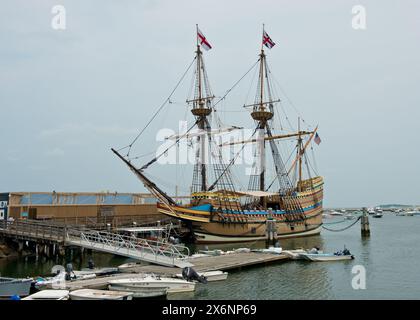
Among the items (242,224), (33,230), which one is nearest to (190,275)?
(33,230)

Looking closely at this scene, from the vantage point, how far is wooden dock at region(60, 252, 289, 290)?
2216 centimetres

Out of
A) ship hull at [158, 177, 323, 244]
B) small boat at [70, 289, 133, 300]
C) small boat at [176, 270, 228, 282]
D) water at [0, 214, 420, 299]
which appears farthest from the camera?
ship hull at [158, 177, 323, 244]

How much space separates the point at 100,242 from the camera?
109 feet

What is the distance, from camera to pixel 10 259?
3628 centimetres

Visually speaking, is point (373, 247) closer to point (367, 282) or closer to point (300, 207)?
point (300, 207)

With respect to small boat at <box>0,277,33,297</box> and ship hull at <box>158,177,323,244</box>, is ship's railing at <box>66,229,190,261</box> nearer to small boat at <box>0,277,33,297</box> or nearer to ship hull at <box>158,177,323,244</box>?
small boat at <box>0,277,33,297</box>

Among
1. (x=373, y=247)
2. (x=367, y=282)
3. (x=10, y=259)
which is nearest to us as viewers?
(x=367, y=282)

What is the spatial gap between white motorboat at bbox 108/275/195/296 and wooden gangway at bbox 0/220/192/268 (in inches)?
207

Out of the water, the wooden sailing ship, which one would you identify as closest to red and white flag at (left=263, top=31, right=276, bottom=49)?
the wooden sailing ship

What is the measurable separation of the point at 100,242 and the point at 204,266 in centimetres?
962

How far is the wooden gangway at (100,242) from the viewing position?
28980mm

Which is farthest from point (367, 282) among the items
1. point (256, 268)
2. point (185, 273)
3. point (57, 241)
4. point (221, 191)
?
point (221, 191)

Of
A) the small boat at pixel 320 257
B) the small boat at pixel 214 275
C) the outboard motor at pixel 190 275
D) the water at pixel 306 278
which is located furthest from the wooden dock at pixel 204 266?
the small boat at pixel 320 257
